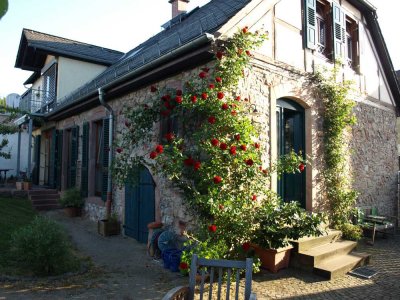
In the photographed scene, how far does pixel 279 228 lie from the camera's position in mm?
4543

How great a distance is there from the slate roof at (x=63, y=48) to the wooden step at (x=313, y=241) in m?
10.5

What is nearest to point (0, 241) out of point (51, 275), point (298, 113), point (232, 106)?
point (51, 275)

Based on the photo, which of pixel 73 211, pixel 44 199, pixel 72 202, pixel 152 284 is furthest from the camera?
pixel 44 199

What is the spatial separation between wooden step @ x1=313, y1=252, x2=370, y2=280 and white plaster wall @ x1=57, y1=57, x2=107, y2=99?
34.7ft

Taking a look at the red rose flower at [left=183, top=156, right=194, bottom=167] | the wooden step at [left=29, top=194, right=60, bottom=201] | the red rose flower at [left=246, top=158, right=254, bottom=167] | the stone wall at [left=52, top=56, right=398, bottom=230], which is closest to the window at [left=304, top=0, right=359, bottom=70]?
the stone wall at [left=52, top=56, right=398, bottom=230]

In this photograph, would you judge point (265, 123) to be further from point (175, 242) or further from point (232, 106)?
point (175, 242)

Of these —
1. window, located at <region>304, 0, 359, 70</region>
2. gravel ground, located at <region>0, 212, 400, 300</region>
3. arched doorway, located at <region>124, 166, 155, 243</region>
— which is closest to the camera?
gravel ground, located at <region>0, 212, 400, 300</region>

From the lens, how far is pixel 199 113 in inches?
191

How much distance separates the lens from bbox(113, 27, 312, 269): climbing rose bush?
4195 millimetres

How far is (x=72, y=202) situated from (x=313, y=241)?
657 centimetres

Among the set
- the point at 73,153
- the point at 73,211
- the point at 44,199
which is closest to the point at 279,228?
the point at 73,211

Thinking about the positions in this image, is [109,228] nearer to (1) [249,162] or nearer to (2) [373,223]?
(1) [249,162]

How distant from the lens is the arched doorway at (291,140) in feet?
20.2

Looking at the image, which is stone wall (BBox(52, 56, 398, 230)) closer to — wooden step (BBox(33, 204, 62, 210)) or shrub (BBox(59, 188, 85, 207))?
shrub (BBox(59, 188, 85, 207))
